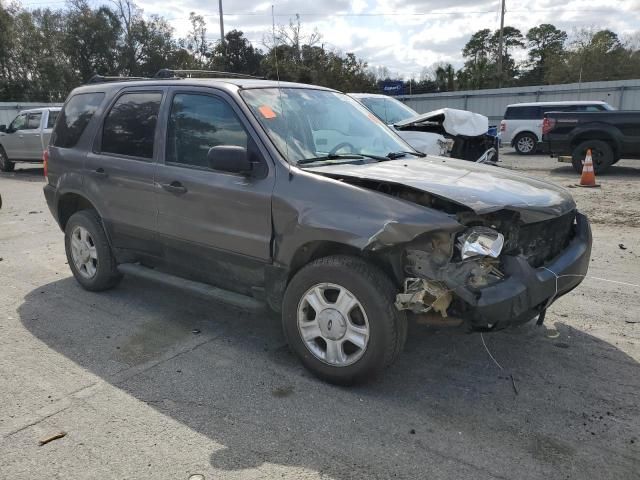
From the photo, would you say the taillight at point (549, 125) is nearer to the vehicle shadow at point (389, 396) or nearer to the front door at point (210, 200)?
the vehicle shadow at point (389, 396)

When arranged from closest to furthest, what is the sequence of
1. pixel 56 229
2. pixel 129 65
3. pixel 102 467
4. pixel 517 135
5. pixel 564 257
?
pixel 102 467, pixel 564 257, pixel 56 229, pixel 517 135, pixel 129 65

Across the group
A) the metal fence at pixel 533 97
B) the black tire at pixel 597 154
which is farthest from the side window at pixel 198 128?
the metal fence at pixel 533 97

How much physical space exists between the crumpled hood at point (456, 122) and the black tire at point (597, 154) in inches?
180

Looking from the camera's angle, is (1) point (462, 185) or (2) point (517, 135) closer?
(1) point (462, 185)

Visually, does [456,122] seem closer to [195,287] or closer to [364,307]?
[195,287]

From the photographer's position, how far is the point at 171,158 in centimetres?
427

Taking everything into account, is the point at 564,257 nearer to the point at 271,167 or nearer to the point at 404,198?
the point at 404,198

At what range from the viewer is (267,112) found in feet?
12.7

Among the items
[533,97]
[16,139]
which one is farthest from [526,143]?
[16,139]

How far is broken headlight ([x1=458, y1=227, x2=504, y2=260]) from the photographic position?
3057 millimetres

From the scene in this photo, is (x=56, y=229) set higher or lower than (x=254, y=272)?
lower

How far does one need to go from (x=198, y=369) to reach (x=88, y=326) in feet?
4.36

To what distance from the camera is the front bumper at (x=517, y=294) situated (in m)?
3.00

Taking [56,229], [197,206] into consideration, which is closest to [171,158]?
[197,206]
